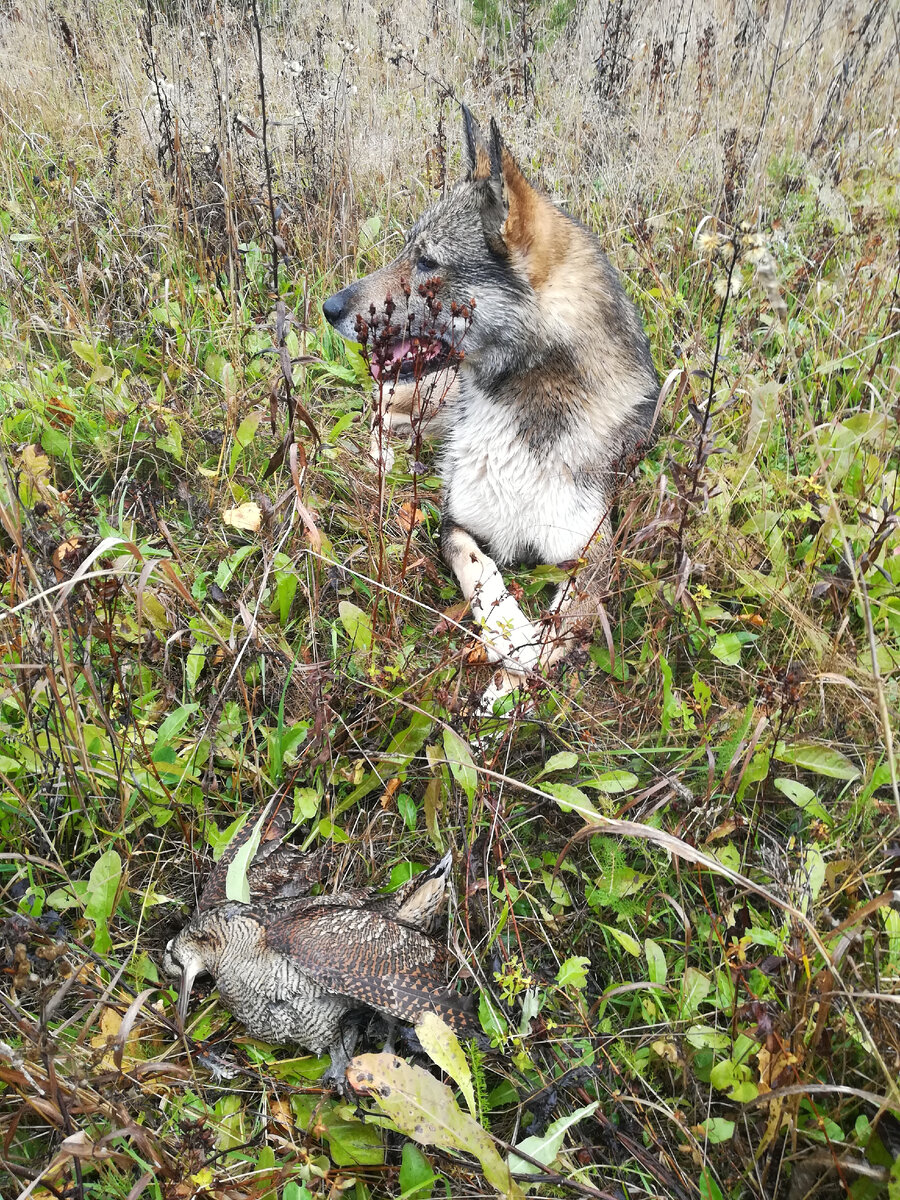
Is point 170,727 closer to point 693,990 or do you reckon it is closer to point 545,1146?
point 545,1146

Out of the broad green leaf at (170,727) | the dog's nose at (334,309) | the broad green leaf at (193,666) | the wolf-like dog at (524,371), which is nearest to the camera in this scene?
the broad green leaf at (170,727)

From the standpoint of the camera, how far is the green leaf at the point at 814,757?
1781 mm

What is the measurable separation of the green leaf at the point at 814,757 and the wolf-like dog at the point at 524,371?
877mm

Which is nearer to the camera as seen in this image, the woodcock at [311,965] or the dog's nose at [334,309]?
the woodcock at [311,965]

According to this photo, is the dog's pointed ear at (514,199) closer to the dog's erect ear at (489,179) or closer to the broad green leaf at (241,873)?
the dog's erect ear at (489,179)

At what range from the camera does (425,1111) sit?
4.14 ft

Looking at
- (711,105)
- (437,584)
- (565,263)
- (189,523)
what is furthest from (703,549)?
(711,105)

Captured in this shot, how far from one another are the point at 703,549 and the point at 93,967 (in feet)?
6.08

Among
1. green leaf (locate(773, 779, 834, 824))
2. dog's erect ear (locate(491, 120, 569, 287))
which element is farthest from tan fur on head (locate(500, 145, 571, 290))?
green leaf (locate(773, 779, 834, 824))

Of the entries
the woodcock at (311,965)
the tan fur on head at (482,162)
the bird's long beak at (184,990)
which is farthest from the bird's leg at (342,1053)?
the tan fur on head at (482,162)

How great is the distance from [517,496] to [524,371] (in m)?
0.43

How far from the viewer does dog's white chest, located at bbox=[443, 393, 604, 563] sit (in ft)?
9.07

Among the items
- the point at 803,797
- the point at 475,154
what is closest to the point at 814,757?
the point at 803,797

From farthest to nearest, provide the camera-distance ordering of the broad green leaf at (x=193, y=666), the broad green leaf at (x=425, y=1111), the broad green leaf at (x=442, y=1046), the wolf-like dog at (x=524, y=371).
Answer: the wolf-like dog at (x=524, y=371) < the broad green leaf at (x=193, y=666) < the broad green leaf at (x=442, y=1046) < the broad green leaf at (x=425, y=1111)
